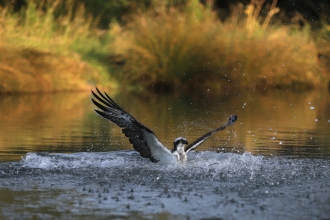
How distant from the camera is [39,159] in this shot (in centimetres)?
934

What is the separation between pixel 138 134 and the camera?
9.00 metres

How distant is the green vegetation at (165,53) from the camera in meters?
22.9

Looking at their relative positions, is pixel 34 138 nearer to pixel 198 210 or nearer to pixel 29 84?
Answer: pixel 198 210

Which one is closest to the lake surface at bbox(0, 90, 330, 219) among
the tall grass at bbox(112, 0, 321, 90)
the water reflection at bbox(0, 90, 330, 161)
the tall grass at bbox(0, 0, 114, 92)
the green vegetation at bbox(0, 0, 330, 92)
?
the water reflection at bbox(0, 90, 330, 161)

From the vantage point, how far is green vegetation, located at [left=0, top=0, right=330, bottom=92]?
902 inches

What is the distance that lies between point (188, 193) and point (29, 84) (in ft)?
48.8

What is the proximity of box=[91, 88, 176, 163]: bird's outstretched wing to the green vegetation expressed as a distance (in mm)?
13307

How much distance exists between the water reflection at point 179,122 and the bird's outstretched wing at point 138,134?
1679mm

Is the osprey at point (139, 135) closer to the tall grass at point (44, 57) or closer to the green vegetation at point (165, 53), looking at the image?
the tall grass at point (44, 57)

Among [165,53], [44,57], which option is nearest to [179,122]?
[44,57]

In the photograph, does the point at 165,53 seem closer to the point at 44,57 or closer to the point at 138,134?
the point at 44,57

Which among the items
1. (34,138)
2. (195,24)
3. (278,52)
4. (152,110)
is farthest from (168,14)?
(34,138)

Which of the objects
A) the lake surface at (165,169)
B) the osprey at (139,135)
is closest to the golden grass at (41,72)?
the lake surface at (165,169)

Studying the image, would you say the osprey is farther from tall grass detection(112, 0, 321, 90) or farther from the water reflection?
tall grass detection(112, 0, 321, 90)
